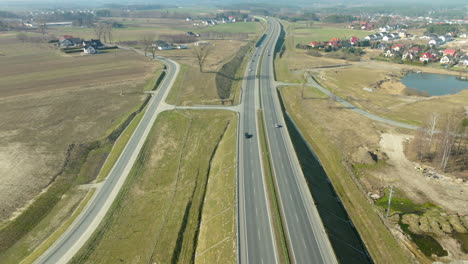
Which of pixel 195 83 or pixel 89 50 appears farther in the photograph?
pixel 89 50

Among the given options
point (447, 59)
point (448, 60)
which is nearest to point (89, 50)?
point (447, 59)

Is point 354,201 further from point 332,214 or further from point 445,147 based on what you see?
point 445,147

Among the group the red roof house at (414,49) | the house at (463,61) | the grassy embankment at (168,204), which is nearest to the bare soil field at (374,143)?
the grassy embankment at (168,204)

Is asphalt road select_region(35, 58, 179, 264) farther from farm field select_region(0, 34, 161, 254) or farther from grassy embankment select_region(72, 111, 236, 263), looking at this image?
farm field select_region(0, 34, 161, 254)

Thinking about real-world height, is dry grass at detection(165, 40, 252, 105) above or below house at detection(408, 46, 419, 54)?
below

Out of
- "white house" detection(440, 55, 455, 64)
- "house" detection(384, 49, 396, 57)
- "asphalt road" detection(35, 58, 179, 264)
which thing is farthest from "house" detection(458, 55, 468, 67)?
"asphalt road" detection(35, 58, 179, 264)

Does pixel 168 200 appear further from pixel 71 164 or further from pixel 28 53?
pixel 28 53

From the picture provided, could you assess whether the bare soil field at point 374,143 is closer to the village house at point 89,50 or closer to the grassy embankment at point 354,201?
the grassy embankment at point 354,201
